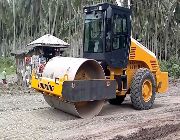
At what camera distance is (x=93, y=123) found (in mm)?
8812

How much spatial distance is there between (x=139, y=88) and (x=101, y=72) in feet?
4.75

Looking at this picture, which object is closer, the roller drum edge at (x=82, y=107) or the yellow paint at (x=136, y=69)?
the roller drum edge at (x=82, y=107)

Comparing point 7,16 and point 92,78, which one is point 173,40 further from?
point 7,16

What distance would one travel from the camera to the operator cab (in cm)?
1000

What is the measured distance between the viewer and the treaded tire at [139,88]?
1051 cm

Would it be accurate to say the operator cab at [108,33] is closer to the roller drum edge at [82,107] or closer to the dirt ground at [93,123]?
the roller drum edge at [82,107]

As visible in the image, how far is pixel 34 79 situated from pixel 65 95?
1815mm

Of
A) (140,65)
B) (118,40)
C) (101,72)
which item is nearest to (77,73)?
(101,72)

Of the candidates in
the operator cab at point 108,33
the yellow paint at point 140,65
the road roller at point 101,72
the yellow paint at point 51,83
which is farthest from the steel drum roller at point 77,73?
the yellow paint at point 140,65

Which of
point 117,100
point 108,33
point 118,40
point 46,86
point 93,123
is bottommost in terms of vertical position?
point 93,123

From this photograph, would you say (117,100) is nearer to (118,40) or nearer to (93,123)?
(118,40)

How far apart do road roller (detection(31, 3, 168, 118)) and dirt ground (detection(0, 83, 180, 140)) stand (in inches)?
16.8

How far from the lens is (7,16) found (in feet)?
190

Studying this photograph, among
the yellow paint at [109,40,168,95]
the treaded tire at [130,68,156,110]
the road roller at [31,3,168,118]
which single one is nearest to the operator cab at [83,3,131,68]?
the road roller at [31,3,168,118]
